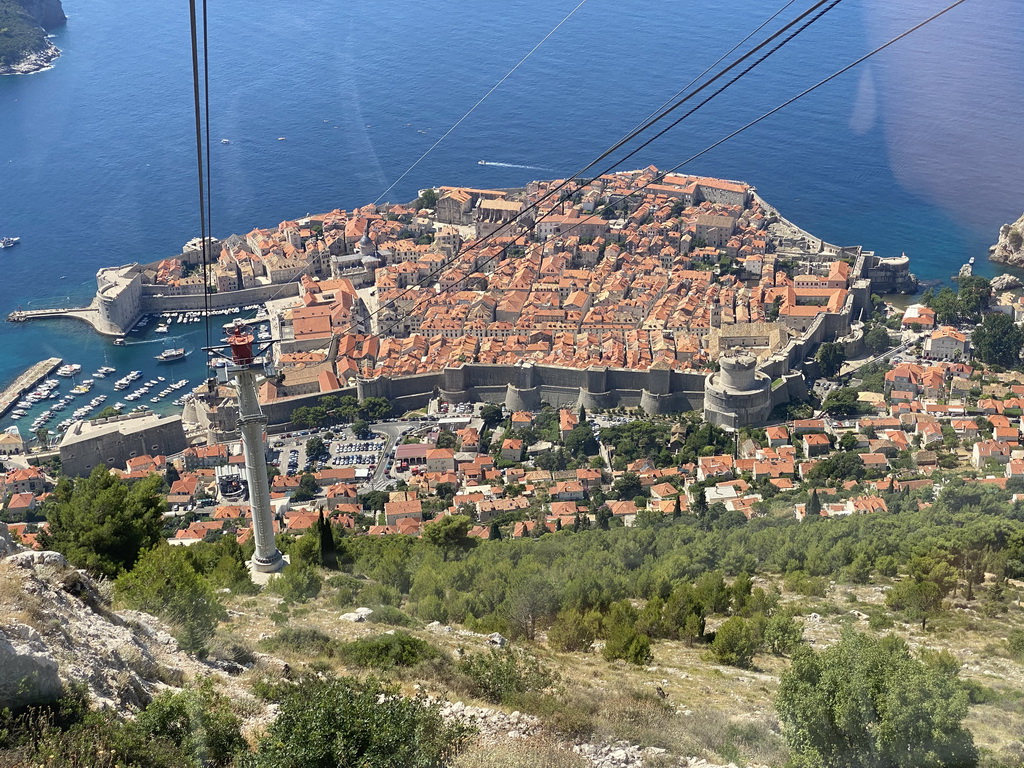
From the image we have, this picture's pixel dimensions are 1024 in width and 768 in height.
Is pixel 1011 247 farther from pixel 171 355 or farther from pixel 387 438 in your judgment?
pixel 171 355

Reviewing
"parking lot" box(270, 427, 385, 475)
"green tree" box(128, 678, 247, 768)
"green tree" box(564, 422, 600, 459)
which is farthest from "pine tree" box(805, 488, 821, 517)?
"green tree" box(128, 678, 247, 768)

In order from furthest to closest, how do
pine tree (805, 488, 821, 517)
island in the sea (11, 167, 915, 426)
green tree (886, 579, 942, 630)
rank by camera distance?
island in the sea (11, 167, 915, 426), pine tree (805, 488, 821, 517), green tree (886, 579, 942, 630)

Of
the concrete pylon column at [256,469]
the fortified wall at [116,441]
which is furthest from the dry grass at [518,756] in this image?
the fortified wall at [116,441]

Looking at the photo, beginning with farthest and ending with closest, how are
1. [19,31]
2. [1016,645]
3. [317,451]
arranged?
[19,31]
[317,451]
[1016,645]

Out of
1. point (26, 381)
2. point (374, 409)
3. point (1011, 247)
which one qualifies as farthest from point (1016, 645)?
point (1011, 247)

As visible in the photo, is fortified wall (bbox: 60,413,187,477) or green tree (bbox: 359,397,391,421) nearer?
fortified wall (bbox: 60,413,187,477)

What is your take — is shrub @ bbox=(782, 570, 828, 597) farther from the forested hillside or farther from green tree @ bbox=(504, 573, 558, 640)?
the forested hillside

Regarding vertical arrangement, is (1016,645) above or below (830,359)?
below

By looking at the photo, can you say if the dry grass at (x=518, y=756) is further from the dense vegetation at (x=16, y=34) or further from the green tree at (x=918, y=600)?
the dense vegetation at (x=16, y=34)
